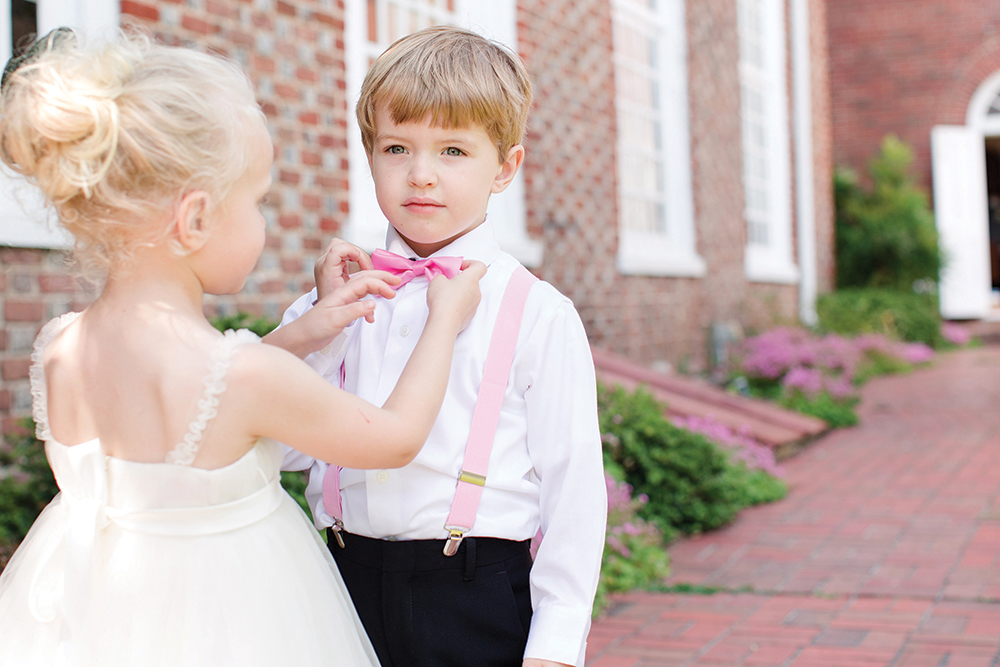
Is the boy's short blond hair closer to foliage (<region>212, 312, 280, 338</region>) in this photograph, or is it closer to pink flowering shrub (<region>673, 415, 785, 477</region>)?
foliage (<region>212, 312, 280, 338</region>)

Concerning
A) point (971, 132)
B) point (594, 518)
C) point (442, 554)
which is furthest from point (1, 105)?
point (971, 132)

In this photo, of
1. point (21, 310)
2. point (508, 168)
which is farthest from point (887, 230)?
point (508, 168)

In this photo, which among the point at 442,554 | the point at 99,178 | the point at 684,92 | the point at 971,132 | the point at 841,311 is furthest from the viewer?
the point at 971,132

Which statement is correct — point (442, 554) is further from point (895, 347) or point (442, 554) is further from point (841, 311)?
point (841, 311)

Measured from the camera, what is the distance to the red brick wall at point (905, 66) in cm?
1441

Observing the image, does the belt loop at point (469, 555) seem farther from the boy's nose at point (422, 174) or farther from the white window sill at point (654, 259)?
the white window sill at point (654, 259)

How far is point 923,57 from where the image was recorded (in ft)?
48.1

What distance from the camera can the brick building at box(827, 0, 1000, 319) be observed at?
46.7 feet

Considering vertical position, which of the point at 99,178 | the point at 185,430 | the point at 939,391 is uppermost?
the point at 99,178

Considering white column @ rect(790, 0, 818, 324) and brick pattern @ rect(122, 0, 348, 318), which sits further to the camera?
white column @ rect(790, 0, 818, 324)

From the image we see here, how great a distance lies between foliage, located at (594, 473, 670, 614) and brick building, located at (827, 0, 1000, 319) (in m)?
11.7

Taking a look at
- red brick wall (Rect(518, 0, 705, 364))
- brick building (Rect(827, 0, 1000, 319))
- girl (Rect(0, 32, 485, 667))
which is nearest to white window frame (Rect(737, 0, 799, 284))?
brick building (Rect(827, 0, 1000, 319))

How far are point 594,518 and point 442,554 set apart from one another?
234 mm

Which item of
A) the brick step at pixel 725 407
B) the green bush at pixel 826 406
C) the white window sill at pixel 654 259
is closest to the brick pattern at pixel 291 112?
the brick step at pixel 725 407
